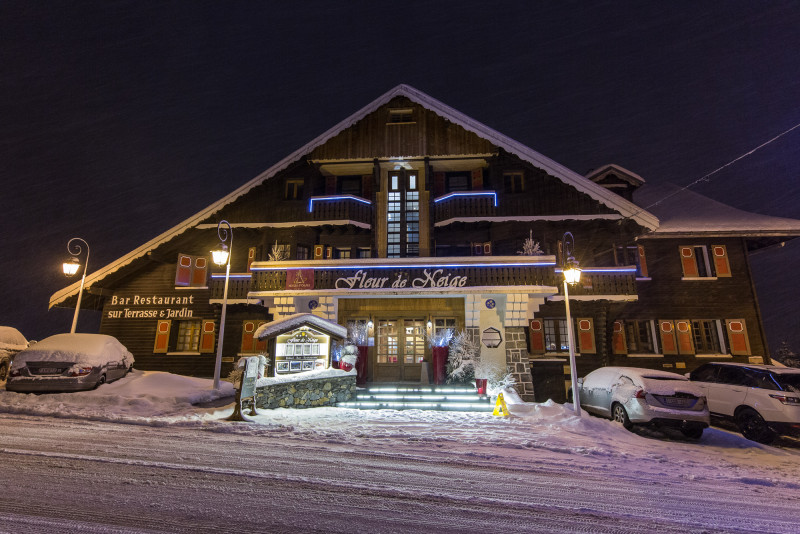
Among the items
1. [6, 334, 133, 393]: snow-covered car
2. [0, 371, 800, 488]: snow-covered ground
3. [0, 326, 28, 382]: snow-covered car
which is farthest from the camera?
[0, 326, 28, 382]: snow-covered car

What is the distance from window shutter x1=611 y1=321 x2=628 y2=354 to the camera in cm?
1773

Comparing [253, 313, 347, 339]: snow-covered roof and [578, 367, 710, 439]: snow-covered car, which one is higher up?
[253, 313, 347, 339]: snow-covered roof

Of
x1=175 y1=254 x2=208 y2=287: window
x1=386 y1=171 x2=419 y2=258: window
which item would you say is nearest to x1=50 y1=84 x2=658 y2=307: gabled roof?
x1=175 y1=254 x2=208 y2=287: window

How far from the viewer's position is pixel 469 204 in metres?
18.4

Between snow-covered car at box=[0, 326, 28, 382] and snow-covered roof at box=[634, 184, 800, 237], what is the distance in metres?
25.6

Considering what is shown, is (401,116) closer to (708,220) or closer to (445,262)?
(445,262)

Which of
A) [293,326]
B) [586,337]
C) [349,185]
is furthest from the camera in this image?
[349,185]

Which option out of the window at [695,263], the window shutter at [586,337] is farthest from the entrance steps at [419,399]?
the window at [695,263]

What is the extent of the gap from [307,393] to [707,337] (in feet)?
59.1

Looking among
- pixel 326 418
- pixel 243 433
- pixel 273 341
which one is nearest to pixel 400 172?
pixel 273 341

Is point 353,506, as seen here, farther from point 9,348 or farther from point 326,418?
point 9,348

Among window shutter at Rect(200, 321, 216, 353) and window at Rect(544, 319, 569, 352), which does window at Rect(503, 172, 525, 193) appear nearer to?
window at Rect(544, 319, 569, 352)

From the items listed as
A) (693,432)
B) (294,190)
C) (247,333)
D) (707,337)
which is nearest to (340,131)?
(294,190)

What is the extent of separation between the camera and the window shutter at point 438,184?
19.8m
